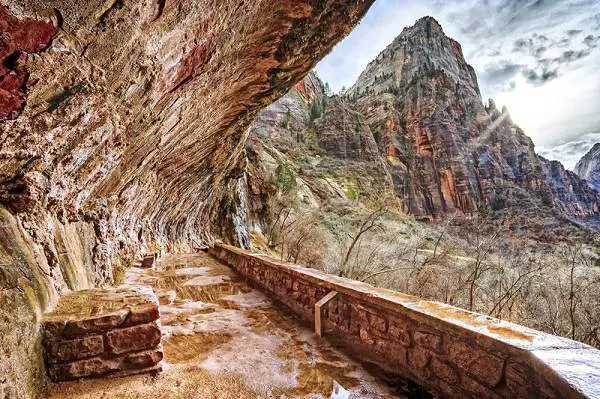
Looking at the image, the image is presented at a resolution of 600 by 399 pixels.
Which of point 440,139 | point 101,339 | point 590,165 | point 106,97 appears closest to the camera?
point 101,339

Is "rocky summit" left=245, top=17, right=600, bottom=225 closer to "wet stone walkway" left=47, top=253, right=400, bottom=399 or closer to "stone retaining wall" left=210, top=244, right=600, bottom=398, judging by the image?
"wet stone walkway" left=47, top=253, right=400, bottom=399

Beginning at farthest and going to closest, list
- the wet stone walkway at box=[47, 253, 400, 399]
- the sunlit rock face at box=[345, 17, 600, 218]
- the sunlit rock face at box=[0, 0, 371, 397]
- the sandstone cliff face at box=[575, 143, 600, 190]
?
the sandstone cliff face at box=[575, 143, 600, 190] < the sunlit rock face at box=[345, 17, 600, 218] < the wet stone walkway at box=[47, 253, 400, 399] < the sunlit rock face at box=[0, 0, 371, 397]

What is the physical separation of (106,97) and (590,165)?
642ft

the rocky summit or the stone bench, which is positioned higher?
the rocky summit

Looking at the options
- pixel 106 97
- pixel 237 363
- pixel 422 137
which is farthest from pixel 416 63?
pixel 237 363

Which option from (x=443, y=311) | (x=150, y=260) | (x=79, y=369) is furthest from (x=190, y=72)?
(x=150, y=260)

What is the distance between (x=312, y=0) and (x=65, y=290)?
5.28 m

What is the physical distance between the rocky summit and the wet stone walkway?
130 feet

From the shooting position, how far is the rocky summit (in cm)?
4919

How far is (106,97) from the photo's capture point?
314cm

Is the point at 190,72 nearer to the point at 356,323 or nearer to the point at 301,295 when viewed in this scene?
the point at 301,295

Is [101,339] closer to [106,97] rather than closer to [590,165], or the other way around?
[106,97]

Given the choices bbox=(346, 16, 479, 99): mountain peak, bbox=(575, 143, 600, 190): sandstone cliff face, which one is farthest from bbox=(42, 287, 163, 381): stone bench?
bbox=(575, 143, 600, 190): sandstone cliff face

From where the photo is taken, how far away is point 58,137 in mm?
2846
